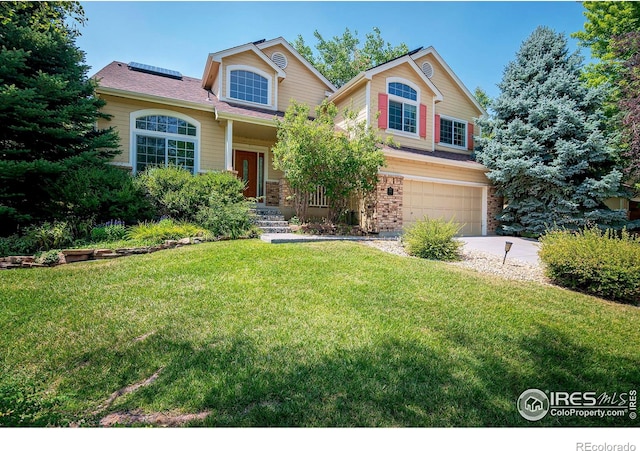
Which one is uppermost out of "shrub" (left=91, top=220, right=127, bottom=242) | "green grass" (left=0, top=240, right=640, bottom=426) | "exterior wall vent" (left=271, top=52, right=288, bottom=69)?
"exterior wall vent" (left=271, top=52, right=288, bottom=69)

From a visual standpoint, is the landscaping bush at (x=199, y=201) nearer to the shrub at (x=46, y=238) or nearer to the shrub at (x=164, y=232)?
the shrub at (x=164, y=232)

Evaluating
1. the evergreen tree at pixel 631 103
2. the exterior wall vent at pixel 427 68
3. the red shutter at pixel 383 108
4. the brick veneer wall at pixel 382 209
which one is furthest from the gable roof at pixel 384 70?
the evergreen tree at pixel 631 103

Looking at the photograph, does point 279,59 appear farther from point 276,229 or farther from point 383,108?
point 276,229

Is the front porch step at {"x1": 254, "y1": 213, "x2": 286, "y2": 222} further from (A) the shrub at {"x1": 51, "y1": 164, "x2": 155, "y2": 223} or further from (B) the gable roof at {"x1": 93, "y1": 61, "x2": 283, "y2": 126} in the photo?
(B) the gable roof at {"x1": 93, "y1": 61, "x2": 283, "y2": 126}

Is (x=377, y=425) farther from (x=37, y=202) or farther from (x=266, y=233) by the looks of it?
(x=37, y=202)

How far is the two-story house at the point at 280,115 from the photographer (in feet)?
35.0

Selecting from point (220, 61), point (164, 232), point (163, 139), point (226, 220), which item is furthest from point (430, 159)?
point (163, 139)

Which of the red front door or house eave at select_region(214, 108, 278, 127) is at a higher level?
house eave at select_region(214, 108, 278, 127)

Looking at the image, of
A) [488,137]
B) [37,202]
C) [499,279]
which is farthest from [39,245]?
[488,137]

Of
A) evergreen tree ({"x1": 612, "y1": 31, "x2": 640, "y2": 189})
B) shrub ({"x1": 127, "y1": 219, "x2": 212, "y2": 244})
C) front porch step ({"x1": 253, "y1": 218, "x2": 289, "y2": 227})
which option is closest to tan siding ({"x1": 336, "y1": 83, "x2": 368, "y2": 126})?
front porch step ({"x1": 253, "y1": 218, "x2": 289, "y2": 227})

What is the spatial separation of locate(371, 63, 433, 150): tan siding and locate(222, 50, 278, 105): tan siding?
4095mm

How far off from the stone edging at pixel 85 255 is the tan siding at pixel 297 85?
8.31 m

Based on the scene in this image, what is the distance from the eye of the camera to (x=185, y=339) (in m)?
3.07

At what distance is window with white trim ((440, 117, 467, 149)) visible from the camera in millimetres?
14758
